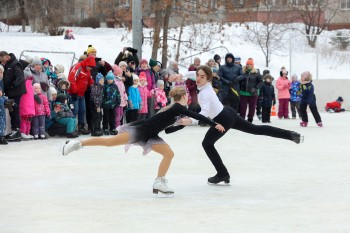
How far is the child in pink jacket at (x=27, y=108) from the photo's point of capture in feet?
61.5

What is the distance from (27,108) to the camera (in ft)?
61.5

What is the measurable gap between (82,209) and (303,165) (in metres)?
5.18

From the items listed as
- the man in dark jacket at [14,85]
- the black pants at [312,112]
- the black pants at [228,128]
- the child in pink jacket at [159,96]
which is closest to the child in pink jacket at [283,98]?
the black pants at [312,112]

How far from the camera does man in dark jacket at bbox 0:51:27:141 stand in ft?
60.7

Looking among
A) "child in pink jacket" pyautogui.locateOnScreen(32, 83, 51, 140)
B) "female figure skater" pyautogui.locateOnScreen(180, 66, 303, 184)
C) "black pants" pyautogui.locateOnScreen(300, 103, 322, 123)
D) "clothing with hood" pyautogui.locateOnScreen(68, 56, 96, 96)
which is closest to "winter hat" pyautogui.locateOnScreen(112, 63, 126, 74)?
"clothing with hood" pyautogui.locateOnScreen(68, 56, 96, 96)

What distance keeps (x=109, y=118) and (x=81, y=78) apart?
1092mm

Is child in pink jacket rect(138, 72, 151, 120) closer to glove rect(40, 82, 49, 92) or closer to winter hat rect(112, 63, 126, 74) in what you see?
winter hat rect(112, 63, 126, 74)

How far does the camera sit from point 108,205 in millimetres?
10102

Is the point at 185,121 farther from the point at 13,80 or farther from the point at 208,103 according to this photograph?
the point at 13,80

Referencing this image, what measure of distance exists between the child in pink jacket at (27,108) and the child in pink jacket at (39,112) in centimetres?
10

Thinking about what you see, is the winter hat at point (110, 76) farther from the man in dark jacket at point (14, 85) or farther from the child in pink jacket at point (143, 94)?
the man in dark jacket at point (14, 85)

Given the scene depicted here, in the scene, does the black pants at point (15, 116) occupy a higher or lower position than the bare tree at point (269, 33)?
lower

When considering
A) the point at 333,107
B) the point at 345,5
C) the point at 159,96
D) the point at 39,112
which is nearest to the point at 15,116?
the point at 39,112

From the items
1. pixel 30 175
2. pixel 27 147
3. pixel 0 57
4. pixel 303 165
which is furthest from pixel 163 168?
pixel 0 57
